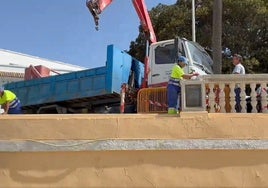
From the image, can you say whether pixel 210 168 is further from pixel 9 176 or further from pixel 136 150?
pixel 9 176

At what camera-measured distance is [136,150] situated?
7.52m

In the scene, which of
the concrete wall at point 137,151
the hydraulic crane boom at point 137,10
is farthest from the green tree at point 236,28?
the concrete wall at point 137,151

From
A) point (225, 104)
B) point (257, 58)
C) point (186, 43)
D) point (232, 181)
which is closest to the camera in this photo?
point (232, 181)

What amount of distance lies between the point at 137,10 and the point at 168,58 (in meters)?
2.34

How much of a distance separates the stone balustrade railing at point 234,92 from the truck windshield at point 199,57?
303 centimetres

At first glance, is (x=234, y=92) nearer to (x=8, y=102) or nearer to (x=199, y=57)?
(x=199, y=57)

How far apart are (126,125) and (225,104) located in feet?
5.52

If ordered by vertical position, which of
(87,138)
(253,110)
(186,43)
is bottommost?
(87,138)

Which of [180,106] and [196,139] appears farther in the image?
[180,106]

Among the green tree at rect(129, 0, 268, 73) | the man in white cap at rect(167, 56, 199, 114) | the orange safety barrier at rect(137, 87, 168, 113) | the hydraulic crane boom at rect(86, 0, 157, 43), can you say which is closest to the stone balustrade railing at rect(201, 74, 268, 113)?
the man in white cap at rect(167, 56, 199, 114)

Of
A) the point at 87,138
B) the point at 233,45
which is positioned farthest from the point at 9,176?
the point at 233,45

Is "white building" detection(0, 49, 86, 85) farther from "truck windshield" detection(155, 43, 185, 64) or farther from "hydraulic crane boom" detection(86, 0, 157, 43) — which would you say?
"truck windshield" detection(155, 43, 185, 64)

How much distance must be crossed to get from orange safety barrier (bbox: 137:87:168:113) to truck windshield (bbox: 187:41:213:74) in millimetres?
1202

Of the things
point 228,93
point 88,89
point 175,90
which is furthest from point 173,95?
point 88,89
